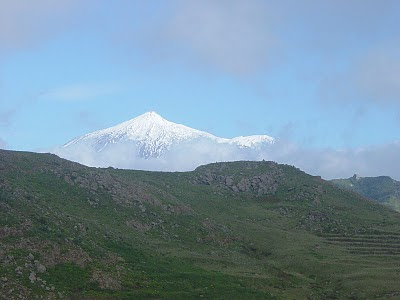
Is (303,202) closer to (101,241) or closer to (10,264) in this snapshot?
(101,241)

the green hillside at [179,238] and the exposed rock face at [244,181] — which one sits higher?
the exposed rock face at [244,181]

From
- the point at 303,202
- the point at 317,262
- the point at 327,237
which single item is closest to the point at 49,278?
the point at 317,262

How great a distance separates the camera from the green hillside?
5247 centimetres

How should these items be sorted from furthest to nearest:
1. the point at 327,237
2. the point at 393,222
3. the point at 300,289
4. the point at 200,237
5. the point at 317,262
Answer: the point at 393,222
the point at 327,237
the point at 200,237
the point at 317,262
the point at 300,289

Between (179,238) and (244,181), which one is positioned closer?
(179,238)

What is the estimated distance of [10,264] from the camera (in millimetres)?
48188

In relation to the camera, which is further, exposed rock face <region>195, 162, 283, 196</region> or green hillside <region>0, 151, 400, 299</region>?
exposed rock face <region>195, 162, 283, 196</region>

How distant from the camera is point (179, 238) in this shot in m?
80.0

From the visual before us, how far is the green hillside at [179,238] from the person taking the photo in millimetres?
52469

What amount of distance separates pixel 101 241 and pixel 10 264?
17.2 meters

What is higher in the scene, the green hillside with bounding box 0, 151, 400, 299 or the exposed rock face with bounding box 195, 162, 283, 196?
the exposed rock face with bounding box 195, 162, 283, 196

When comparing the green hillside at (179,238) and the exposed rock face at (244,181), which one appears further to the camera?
the exposed rock face at (244,181)

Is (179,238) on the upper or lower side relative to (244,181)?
lower

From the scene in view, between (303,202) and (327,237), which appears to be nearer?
(327,237)
